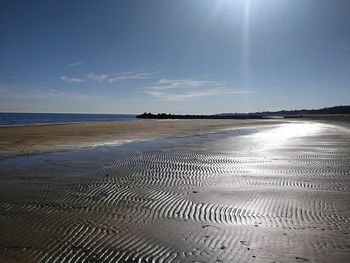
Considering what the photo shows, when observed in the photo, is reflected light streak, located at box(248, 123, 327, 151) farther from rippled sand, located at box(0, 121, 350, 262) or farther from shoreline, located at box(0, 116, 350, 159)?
rippled sand, located at box(0, 121, 350, 262)

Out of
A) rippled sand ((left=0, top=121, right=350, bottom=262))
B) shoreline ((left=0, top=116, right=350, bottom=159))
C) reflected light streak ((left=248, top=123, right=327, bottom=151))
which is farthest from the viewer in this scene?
reflected light streak ((left=248, top=123, right=327, bottom=151))

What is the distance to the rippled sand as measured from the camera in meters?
5.86

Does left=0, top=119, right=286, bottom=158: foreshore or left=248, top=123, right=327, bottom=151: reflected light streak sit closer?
left=0, top=119, right=286, bottom=158: foreshore

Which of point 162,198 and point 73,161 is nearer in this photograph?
point 162,198

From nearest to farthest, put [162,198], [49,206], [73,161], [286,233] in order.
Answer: [286,233]
[49,206]
[162,198]
[73,161]

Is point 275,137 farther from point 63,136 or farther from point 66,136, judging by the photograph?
point 63,136

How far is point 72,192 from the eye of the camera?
1019cm

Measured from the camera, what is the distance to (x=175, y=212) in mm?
8227

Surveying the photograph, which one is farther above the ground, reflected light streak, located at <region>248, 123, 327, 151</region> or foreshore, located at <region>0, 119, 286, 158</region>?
foreshore, located at <region>0, 119, 286, 158</region>

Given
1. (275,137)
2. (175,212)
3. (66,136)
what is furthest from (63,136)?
(175,212)

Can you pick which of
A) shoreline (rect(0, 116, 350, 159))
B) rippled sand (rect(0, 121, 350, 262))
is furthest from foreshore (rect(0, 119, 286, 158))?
rippled sand (rect(0, 121, 350, 262))

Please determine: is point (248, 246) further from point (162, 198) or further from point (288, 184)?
point (288, 184)

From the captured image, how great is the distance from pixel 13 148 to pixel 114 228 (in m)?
17.0

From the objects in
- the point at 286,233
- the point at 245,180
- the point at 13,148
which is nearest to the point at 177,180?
the point at 245,180
